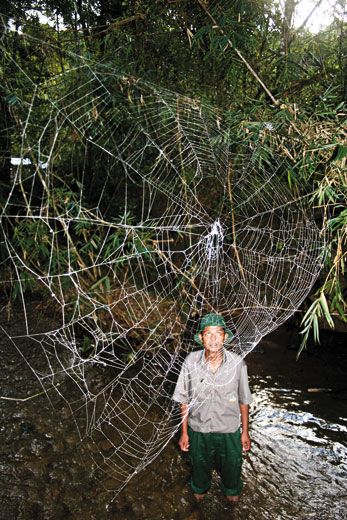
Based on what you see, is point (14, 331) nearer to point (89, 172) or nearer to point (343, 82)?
point (89, 172)

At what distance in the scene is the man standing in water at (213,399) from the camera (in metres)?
1.91

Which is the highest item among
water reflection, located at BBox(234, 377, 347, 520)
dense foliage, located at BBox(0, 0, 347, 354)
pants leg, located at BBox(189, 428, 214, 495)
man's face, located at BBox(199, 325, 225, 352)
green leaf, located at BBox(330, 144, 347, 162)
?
dense foliage, located at BBox(0, 0, 347, 354)

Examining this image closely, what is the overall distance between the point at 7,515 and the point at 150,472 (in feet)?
2.75

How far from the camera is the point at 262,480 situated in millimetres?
2502

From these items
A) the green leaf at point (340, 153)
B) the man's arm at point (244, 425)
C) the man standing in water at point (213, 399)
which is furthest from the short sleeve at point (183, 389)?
the green leaf at point (340, 153)

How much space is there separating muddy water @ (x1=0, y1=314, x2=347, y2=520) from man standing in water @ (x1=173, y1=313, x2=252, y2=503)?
1.69 feet

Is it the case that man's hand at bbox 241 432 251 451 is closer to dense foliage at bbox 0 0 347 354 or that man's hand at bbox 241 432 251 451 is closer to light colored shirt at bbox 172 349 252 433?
light colored shirt at bbox 172 349 252 433

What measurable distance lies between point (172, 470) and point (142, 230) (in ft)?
5.64

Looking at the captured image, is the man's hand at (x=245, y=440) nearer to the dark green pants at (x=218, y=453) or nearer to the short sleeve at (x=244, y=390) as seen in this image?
the dark green pants at (x=218, y=453)

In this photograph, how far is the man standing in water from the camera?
1906mm

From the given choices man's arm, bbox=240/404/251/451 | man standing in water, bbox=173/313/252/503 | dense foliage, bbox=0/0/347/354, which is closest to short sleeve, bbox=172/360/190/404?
man standing in water, bbox=173/313/252/503

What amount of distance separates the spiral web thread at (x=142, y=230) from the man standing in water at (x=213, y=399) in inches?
5.2

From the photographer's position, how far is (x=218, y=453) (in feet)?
6.56

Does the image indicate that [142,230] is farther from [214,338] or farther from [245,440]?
[245,440]
